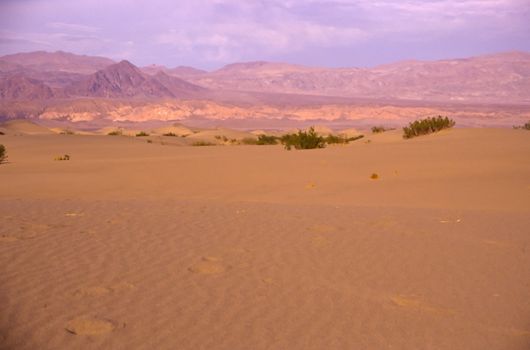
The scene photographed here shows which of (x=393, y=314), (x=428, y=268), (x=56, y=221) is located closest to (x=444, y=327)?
(x=393, y=314)

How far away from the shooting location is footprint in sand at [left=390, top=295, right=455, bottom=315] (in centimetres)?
460

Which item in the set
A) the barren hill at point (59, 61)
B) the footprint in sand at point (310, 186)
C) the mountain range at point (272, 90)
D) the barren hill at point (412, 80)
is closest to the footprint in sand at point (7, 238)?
the footprint in sand at point (310, 186)

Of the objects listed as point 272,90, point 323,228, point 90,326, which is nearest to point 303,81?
point 272,90

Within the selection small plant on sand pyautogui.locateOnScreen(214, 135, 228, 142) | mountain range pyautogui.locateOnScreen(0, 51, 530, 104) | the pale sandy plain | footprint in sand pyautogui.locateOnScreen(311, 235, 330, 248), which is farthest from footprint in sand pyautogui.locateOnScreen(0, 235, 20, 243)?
mountain range pyautogui.locateOnScreen(0, 51, 530, 104)

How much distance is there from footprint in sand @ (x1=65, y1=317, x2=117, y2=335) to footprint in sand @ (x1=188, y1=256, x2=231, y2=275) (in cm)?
139

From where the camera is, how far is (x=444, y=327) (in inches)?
169

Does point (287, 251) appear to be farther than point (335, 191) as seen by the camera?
No

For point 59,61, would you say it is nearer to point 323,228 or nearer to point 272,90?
point 272,90

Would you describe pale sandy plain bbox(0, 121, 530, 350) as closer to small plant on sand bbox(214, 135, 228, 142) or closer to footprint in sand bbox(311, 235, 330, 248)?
footprint in sand bbox(311, 235, 330, 248)

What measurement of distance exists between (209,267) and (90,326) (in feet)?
5.59

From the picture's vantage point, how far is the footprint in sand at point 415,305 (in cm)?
460

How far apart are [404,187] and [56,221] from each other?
6.70 metres

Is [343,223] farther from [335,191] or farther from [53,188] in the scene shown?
[53,188]

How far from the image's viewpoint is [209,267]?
570 cm
